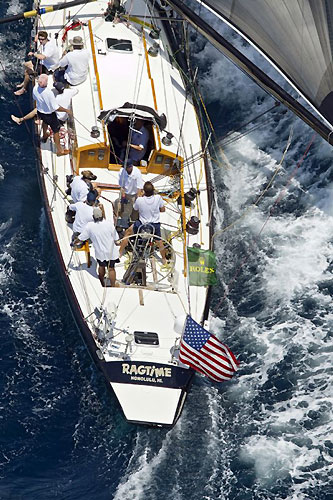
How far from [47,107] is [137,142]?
6.37 ft

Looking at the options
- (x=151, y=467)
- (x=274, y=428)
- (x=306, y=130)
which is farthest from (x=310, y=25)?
(x=151, y=467)

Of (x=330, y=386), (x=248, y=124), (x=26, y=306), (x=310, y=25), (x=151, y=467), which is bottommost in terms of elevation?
(x=151, y=467)

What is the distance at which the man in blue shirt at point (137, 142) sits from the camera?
18406 mm

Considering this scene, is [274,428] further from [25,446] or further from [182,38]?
[182,38]

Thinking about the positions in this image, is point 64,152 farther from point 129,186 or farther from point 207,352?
point 207,352

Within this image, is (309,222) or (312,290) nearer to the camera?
(312,290)

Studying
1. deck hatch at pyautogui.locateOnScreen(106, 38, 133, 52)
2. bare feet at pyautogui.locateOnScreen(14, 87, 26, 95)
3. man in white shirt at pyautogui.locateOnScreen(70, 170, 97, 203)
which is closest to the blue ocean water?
bare feet at pyautogui.locateOnScreen(14, 87, 26, 95)

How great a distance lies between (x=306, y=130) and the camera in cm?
2175

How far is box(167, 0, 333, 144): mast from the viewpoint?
15969 millimetres

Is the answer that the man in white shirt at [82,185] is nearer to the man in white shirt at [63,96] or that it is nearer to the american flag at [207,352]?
the man in white shirt at [63,96]

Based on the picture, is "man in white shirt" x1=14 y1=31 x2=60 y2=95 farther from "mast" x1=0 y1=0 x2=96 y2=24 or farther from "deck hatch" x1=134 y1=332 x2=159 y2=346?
"deck hatch" x1=134 y1=332 x2=159 y2=346

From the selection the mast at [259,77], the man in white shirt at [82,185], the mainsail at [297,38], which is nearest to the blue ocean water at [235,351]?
the man in white shirt at [82,185]

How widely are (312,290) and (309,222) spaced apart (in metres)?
1.99

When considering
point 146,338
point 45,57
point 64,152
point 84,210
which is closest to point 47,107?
point 64,152
